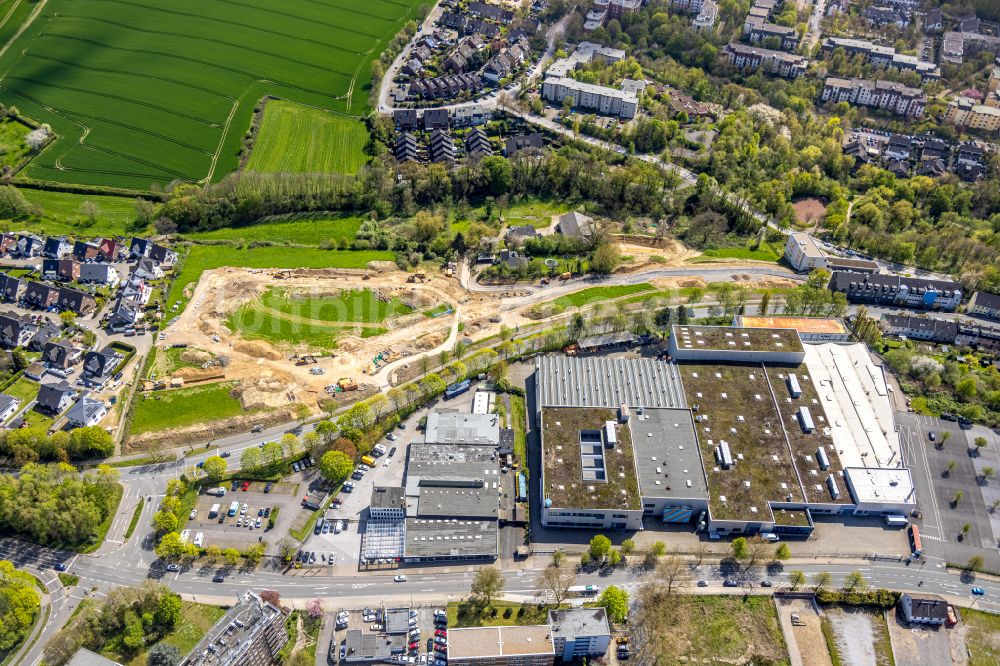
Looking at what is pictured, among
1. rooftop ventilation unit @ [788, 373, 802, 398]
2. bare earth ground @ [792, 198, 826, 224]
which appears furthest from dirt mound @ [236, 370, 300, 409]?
bare earth ground @ [792, 198, 826, 224]

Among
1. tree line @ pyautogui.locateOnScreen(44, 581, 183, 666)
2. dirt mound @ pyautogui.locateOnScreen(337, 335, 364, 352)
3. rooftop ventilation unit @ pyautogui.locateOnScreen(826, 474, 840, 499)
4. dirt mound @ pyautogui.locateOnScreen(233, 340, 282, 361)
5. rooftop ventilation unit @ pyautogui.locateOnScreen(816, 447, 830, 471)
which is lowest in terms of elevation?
tree line @ pyautogui.locateOnScreen(44, 581, 183, 666)

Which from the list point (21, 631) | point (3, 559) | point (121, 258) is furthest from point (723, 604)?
point (121, 258)

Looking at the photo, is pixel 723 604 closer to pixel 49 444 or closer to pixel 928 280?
pixel 928 280

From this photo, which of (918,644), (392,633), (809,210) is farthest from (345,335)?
(809,210)

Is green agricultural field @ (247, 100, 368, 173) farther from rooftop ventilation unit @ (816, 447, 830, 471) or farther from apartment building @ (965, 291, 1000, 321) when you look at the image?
apartment building @ (965, 291, 1000, 321)

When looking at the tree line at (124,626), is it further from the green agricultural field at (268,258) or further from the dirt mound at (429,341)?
the green agricultural field at (268,258)

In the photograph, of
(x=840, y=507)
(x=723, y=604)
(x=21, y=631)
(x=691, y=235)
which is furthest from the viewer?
(x=691, y=235)

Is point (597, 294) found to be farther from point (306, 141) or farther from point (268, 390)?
point (306, 141)
